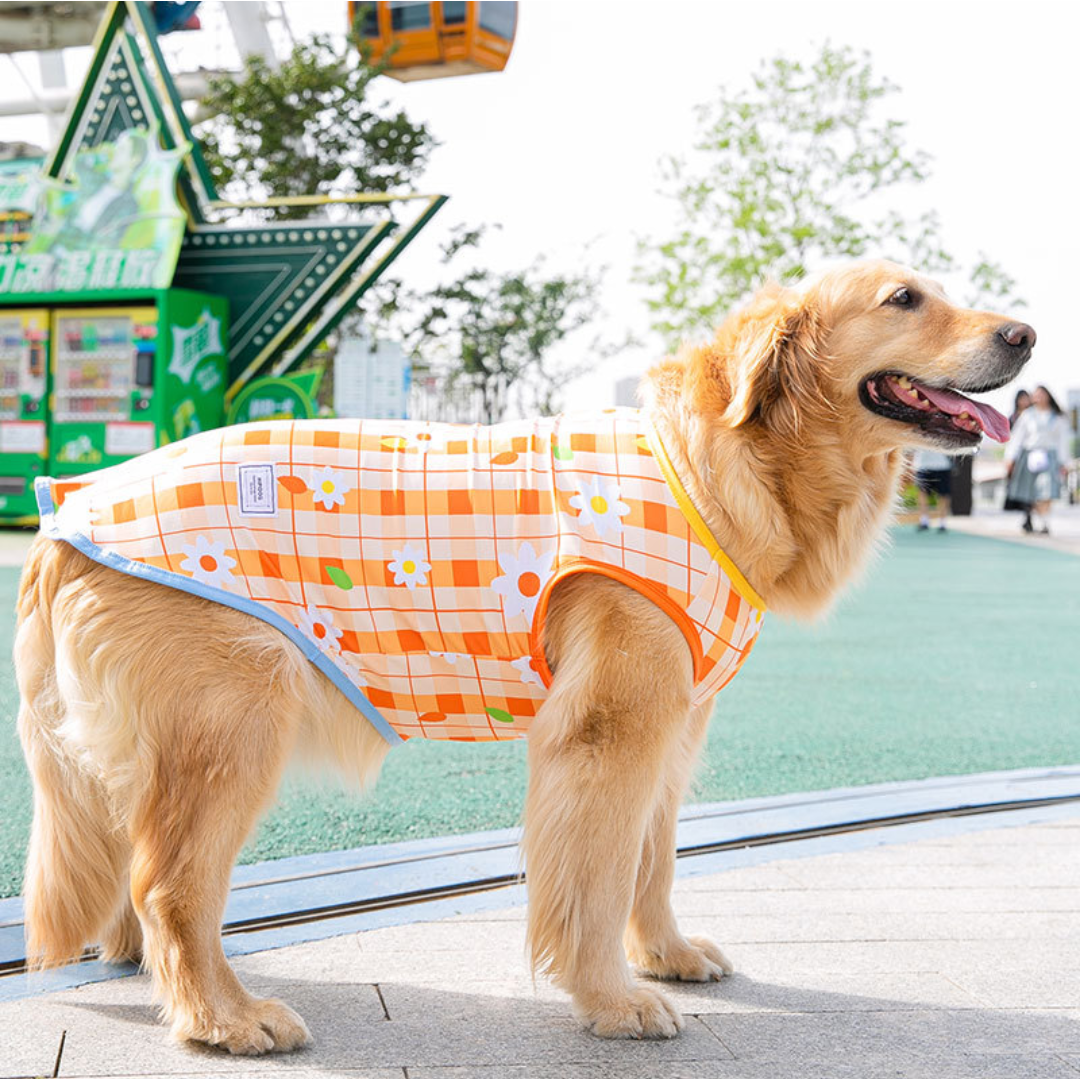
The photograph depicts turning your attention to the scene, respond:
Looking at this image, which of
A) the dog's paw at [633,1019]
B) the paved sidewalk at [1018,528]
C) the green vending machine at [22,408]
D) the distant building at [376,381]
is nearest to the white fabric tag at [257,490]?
the dog's paw at [633,1019]

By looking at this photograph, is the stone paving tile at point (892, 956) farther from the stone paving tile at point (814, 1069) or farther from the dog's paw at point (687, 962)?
the stone paving tile at point (814, 1069)

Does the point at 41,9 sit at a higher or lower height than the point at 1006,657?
higher

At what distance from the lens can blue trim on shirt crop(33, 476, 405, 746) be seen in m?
2.41

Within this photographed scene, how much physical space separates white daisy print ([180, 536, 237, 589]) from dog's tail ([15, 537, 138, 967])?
0.24m

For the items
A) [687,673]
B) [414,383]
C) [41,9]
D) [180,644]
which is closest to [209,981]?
[180,644]

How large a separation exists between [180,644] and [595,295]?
68.7ft

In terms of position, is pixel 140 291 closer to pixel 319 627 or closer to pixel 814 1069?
pixel 319 627

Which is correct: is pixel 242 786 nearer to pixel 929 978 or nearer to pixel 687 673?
pixel 687 673

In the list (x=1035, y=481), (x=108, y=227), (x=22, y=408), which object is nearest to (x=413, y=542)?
(x=108, y=227)

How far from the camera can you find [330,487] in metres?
2.48

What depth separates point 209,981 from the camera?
7.59 ft

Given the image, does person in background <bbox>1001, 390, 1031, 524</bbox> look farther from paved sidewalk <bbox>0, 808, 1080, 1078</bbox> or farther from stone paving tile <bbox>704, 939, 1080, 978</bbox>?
stone paving tile <bbox>704, 939, 1080, 978</bbox>

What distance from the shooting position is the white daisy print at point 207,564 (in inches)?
95.4

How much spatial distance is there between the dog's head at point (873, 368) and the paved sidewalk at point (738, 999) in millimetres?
1199
